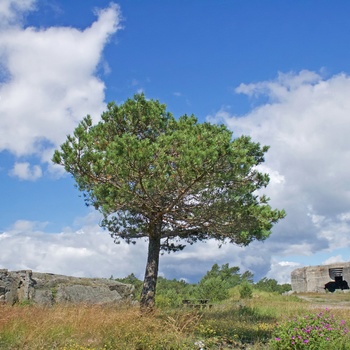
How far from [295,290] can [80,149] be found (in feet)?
96.8

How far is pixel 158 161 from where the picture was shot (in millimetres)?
10328

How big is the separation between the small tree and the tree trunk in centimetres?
3

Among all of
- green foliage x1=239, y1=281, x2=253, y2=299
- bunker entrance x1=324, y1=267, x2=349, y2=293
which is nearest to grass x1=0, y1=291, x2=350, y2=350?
green foliage x1=239, y1=281, x2=253, y2=299

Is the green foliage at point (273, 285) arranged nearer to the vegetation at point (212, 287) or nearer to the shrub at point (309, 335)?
the vegetation at point (212, 287)

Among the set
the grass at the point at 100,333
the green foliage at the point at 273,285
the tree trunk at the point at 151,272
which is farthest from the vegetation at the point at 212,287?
the grass at the point at 100,333

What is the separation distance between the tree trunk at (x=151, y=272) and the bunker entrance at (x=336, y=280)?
25.6m

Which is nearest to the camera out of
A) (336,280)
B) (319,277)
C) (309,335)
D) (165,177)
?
(309,335)

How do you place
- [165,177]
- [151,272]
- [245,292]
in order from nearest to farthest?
[165,177]
[151,272]
[245,292]

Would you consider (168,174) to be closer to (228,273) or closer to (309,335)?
(309,335)

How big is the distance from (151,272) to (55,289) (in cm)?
432

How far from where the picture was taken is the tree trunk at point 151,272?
1253 centimetres

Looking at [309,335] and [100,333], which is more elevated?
[309,335]

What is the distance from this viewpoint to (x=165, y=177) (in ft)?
34.8

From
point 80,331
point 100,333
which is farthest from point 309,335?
point 80,331
